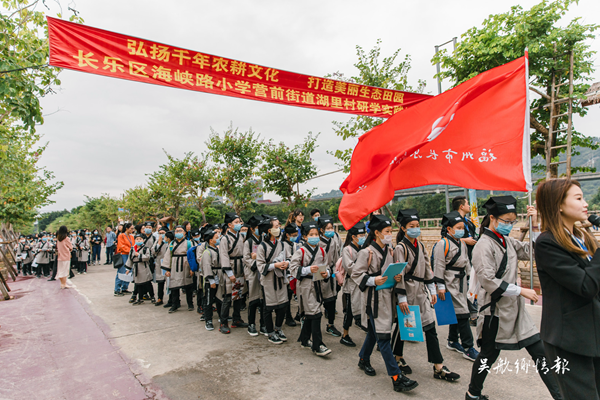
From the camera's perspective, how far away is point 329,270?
5598 millimetres

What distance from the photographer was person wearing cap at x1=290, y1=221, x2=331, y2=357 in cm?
460

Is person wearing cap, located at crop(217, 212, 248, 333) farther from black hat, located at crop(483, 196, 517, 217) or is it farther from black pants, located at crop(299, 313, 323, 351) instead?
black hat, located at crop(483, 196, 517, 217)

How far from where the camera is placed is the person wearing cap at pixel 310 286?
4602 mm

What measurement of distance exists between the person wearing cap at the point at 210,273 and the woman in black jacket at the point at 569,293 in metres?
4.93

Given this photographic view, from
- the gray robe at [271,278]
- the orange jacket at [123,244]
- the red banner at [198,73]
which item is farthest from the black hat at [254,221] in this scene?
the orange jacket at [123,244]

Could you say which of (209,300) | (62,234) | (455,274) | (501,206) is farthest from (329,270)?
(62,234)

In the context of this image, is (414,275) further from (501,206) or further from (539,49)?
(539,49)

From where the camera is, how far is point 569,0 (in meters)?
8.34

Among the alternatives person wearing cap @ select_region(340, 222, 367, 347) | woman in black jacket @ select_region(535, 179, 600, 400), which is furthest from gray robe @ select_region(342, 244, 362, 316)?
woman in black jacket @ select_region(535, 179, 600, 400)

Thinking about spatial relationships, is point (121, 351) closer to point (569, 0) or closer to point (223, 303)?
point (223, 303)

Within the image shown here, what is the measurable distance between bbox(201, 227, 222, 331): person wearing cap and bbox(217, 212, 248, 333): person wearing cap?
0.56 ft

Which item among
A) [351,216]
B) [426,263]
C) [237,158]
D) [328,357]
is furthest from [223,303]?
[237,158]

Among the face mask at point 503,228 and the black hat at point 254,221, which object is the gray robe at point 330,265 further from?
the face mask at point 503,228

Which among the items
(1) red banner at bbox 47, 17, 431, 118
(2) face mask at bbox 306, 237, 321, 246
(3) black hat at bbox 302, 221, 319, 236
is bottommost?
(2) face mask at bbox 306, 237, 321, 246
